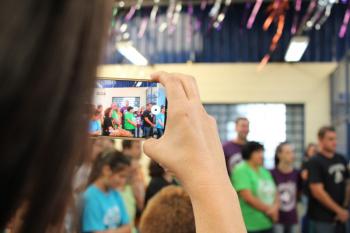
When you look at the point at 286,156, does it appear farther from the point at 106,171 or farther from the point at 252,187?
the point at 106,171

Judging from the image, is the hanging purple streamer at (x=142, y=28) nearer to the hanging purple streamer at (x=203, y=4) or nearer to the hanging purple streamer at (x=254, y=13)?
the hanging purple streamer at (x=203, y=4)

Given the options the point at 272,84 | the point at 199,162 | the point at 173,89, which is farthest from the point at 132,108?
the point at 272,84

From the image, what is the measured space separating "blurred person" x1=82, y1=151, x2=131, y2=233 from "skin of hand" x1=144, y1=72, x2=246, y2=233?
7.48 feet

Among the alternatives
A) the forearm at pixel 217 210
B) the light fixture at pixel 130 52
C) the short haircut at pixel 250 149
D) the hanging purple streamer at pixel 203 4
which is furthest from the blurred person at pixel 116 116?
the hanging purple streamer at pixel 203 4

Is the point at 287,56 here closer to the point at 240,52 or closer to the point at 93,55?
the point at 240,52

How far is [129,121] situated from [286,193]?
447 centimetres

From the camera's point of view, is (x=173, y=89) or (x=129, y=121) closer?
(x=173, y=89)

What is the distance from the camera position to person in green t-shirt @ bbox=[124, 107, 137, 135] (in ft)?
3.54

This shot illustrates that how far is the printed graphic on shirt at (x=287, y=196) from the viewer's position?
5.28 metres

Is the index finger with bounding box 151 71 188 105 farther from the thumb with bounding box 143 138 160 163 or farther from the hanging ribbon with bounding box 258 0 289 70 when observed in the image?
the hanging ribbon with bounding box 258 0 289 70

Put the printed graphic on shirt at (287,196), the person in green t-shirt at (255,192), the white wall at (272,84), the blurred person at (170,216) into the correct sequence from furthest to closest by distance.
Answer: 1. the white wall at (272,84)
2. the printed graphic on shirt at (287,196)
3. the person in green t-shirt at (255,192)
4. the blurred person at (170,216)

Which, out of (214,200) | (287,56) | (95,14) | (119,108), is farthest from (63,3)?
(287,56)

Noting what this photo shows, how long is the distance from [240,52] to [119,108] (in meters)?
9.52

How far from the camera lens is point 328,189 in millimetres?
5102
